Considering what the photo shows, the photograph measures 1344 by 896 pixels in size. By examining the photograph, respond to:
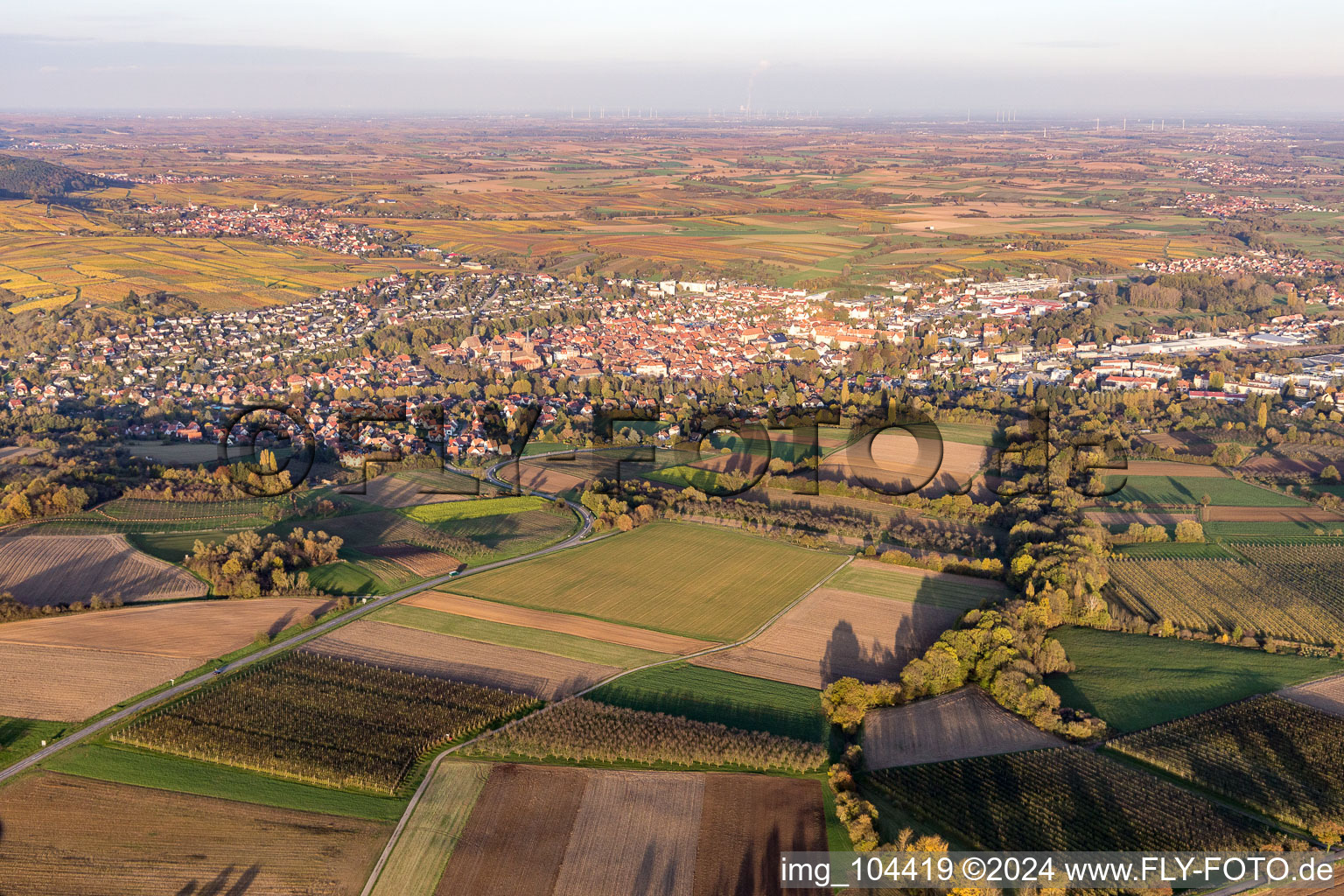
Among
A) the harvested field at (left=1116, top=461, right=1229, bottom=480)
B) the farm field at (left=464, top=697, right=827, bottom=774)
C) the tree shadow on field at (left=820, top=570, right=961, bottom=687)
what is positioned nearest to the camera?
the farm field at (left=464, top=697, right=827, bottom=774)

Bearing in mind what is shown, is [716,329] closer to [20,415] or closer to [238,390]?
[238,390]

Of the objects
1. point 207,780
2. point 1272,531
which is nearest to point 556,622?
point 207,780

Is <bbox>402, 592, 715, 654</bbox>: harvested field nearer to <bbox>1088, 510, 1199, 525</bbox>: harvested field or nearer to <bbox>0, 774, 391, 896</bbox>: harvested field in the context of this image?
<bbox>0, 774, 391, 896</bbox>: harvested field

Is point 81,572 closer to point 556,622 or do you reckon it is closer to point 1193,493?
point 556,622

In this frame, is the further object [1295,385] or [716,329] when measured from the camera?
[716,329]

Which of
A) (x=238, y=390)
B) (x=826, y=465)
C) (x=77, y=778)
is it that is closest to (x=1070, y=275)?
(x=826, y=465)

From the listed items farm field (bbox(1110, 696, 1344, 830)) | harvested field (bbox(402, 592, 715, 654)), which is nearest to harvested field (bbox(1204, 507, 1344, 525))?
farm field (bbox(1110, 696, 1344, 830))

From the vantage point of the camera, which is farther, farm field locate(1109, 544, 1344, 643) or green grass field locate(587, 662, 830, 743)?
farm field locate(1109, 544, 1344, 643)
